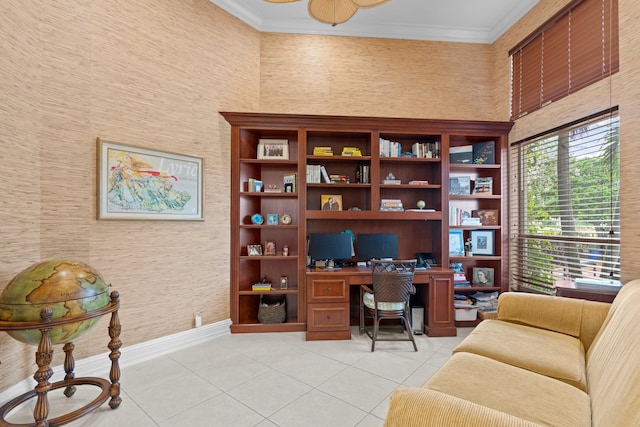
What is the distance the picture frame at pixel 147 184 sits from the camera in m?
2.43

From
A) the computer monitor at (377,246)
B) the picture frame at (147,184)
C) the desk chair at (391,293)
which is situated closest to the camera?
the picture frame at (147,184)

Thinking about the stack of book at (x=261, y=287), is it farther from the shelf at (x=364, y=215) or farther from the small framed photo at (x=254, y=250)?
the shelf at (x=364, y=215)

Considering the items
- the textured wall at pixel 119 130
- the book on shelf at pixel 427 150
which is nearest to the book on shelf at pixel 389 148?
the book on shelf at pixel 427 150

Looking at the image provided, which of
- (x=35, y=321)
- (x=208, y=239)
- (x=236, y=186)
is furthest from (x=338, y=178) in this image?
(x=35, y=321)

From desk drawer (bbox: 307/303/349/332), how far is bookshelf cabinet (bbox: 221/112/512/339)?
11mm

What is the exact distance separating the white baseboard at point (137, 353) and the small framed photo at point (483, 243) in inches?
126

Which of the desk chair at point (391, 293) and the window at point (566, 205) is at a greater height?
the window at point (566, 205)

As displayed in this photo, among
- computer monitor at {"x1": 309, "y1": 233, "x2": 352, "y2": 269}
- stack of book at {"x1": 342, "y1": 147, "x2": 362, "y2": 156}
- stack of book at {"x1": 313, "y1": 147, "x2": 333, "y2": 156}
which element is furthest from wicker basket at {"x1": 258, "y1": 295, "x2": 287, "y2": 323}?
stack of book at {"x1": 342, "y1": 147, "x2": 362, "y2": 156}

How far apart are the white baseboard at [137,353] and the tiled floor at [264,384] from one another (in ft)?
0.31

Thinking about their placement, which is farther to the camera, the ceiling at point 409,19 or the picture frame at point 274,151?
the picture frame at point 274,151

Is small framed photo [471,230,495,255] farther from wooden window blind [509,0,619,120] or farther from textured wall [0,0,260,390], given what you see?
textured wall [0,0,260,390]

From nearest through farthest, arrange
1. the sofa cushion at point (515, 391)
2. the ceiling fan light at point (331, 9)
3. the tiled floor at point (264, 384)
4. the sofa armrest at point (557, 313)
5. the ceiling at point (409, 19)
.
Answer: the sofa cushion at point (515, 391) < the tiled floor at point (264, 384) < the sofa armrest at point (557, 313) < the ceiling fan light at point (331, 9) < the ceiling at point (409, 19)

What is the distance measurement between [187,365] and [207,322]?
61cm

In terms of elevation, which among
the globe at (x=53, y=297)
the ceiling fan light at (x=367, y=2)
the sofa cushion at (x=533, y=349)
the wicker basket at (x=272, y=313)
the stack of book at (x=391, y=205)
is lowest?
the wicker basket at (x=272, y=313)
